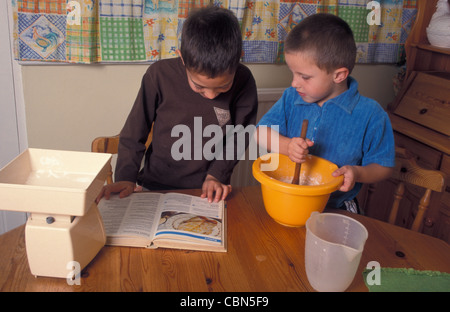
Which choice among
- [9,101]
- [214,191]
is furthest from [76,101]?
[214,191]

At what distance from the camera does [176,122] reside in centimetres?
139

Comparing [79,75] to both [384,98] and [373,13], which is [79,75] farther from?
[384,98]

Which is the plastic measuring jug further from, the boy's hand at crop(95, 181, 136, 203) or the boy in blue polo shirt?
the boy's hand at crop(95, 181, 136, 203)

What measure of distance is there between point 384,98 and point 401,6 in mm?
526

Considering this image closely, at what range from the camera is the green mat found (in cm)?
86

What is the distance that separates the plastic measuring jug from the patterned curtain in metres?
1.23

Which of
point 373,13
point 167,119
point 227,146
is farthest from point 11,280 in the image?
point 373,13

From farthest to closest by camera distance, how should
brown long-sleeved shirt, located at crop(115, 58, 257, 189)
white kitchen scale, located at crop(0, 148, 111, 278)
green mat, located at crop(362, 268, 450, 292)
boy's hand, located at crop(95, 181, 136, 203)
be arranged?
brown long-sleeved shirt, located at crop(115, 58, 257, 189), boy's hand, located at crop(95, 181, 136, 203), green mat, located at crop(362, 268, 450, 292), white kitchen scale, located at crop(0, 148, 111, 278)

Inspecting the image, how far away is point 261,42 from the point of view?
77.7 inches

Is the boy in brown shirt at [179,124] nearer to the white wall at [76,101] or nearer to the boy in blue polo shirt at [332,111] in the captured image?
the boy in blue polo shirt at [332,111]

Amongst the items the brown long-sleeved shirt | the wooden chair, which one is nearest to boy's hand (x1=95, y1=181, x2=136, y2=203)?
the brown long-sleeved shirt

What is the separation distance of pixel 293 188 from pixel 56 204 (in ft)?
1.71

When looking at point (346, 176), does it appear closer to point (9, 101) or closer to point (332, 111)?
point (332, 111)

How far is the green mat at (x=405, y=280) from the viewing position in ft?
2.81
